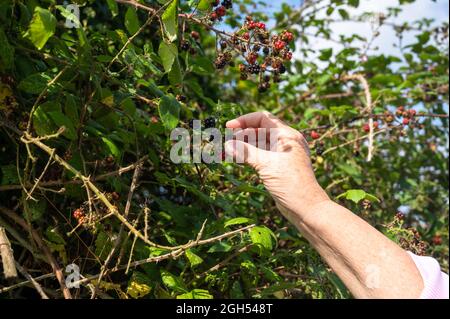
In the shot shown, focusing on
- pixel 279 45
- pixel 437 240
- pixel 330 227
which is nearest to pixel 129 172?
pixel 279 45

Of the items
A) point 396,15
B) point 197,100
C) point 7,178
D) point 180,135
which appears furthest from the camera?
point 396,15

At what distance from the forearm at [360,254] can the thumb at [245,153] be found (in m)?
0.15

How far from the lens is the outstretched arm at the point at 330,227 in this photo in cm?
113

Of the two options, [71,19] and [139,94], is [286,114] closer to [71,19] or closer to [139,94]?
[139,94]

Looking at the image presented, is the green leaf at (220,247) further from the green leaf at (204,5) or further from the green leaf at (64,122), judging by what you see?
the green leaf at (204,5)

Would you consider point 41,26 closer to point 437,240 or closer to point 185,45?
point 185,45

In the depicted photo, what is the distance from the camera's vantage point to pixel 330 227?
Result: 1.19 meters

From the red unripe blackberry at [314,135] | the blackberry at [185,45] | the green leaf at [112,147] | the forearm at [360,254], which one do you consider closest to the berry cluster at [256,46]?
the blackberry at [185,45]

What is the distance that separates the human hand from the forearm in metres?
0.03

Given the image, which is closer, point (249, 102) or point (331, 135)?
point (331, 135)

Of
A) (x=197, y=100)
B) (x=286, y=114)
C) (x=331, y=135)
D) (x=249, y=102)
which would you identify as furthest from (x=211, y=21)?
(x=249, y=102)

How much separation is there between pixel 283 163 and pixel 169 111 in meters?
0.39

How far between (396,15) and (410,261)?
2.73 m

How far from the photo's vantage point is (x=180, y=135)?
5.62 feet
